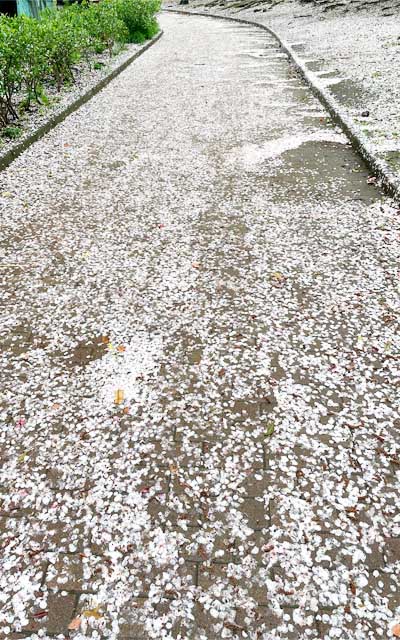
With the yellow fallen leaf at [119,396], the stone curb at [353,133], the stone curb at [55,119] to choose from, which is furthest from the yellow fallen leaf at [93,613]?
the stone curb at [55,119]

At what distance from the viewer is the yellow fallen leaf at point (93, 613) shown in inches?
71.9

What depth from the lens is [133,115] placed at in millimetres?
8703

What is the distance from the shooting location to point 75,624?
1.81 m

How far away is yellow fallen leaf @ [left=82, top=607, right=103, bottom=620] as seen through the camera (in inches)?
71.9

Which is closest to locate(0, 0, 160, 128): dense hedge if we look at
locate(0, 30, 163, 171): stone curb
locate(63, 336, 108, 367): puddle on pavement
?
locate(0, 30, 163, 171): stone curb

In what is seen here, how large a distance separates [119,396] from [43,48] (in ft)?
26.6

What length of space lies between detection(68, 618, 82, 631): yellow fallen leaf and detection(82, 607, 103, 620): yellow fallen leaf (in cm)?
3

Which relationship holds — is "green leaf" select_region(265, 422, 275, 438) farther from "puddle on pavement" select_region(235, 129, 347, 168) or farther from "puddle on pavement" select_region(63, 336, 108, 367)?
"puddle on pavement" select_region(235, 129, 347, 168)

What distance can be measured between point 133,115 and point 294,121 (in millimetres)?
3127

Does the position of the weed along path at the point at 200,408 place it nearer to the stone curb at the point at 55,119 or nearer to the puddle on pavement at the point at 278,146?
the puddle on pavement at the point at 278,146

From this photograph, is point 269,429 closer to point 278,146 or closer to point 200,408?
point 200,408

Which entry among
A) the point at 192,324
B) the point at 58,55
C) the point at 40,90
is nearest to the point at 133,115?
the point at 40,90

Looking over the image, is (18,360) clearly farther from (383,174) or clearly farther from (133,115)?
(133,115)

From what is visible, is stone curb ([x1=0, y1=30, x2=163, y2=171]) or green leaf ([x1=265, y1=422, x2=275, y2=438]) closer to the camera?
green leaf ([x1=265, y1=422, x2=275, y2=438])
